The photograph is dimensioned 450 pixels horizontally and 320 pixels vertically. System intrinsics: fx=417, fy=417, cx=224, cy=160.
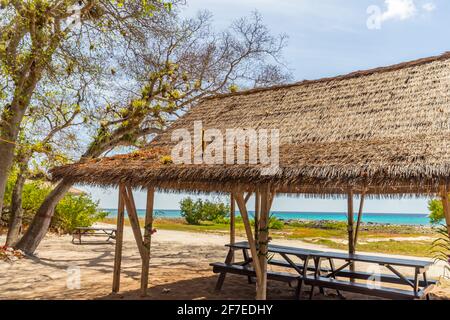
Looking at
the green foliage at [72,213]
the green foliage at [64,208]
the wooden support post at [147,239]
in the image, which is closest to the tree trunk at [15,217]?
the green foliage at [64,208]

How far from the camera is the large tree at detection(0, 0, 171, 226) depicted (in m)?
7.65

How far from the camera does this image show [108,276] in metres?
8.24

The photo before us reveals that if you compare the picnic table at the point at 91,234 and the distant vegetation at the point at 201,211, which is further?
the distant vegetation at the point at 201,211

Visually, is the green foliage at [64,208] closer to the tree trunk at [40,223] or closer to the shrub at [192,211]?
the tree trunk at [40,223]

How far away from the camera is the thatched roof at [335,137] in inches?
171

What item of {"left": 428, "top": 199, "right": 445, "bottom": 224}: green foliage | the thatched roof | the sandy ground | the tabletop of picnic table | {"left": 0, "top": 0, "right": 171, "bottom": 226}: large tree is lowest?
the sandy ground

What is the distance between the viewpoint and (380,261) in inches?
224

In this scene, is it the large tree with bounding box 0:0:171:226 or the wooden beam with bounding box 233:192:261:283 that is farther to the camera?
the large tree with bounding box 0:0:171:226

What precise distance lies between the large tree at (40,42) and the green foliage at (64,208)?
688 cm

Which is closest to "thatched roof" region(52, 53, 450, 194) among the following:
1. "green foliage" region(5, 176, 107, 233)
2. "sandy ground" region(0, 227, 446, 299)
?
"sandy ground" region(0, 227, 446, 299)

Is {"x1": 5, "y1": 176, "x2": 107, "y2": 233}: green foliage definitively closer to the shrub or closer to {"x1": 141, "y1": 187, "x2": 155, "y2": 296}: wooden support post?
the shrub

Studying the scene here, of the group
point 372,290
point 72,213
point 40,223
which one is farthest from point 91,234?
point 372,290

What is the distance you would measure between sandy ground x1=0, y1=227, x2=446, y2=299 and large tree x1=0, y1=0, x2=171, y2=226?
5.98 feet
